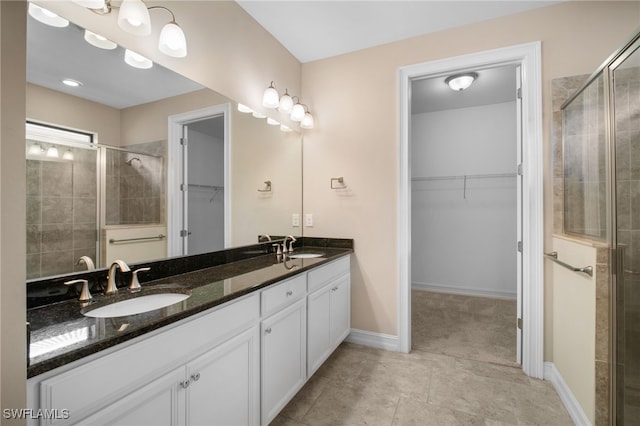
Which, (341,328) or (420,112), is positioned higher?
(420,112)

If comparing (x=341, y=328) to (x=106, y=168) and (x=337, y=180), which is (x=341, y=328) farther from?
(x=106, y=168)

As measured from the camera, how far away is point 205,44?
1.85 meters

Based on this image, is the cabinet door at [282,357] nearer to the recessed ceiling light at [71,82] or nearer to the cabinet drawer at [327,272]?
the cabinet drawer at [327,272]

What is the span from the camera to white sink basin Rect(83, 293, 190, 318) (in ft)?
3.52

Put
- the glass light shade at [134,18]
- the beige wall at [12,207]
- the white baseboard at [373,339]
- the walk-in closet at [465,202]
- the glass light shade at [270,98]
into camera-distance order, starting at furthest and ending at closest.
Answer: the walk-in closet at [465,202]
the white baseboard at [373,339]
the glass light shade at [270,98]
the glass light shade at [134,18]
the beige wall at [12,207]

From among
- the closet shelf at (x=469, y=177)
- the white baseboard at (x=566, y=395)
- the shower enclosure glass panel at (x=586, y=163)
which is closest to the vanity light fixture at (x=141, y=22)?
the shower enclosure glass panel at (x=586, y=163)

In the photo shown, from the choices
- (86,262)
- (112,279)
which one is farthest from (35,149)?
(112,279)

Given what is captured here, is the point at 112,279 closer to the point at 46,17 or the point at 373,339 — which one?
the point at 46,17

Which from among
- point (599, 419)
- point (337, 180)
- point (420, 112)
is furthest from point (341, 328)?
point (420, 112)

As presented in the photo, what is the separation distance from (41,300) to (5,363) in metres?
0.68

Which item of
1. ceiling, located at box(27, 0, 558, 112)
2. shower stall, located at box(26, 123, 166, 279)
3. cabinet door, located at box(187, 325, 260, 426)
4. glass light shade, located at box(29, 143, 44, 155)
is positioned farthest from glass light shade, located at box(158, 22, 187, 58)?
cabinet door, located at box(187, 325, 260, 426)

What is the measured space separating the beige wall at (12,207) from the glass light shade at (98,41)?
843 millimetres

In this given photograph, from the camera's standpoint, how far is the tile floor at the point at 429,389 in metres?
1.68

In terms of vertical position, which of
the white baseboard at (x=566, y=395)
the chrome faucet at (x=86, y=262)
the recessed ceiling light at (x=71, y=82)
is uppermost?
the recessed ceiling light at (x=71, y=82)
